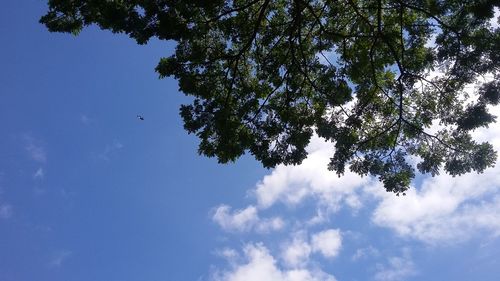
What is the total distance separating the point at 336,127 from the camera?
36.1ft

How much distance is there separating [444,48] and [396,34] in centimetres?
119

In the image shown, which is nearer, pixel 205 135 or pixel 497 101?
pixel 497 101

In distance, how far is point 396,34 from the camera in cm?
1044

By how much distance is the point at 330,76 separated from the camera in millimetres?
11133

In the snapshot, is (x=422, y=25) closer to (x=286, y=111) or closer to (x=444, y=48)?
(x=444, y=48)

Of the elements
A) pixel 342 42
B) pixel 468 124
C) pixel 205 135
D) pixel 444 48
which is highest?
pixel 342 42

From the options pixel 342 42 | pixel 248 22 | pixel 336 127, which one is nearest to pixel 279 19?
pixel 248 22

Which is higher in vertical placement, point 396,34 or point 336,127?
point 396,34

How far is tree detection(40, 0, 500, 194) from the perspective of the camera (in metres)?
10.4

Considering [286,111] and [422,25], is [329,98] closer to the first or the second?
[286,111]

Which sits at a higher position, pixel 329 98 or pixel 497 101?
pixel 329 98

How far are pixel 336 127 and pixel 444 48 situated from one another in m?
3.14

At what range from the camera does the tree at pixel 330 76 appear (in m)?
10.4

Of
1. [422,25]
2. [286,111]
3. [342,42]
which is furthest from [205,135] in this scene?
[422,25]
